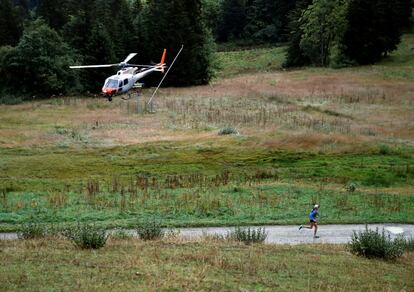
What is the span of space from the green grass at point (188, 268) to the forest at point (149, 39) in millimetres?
65454

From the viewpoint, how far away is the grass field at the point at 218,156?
92.8ft

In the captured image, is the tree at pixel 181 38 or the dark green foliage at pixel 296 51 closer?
the tree at pixel 181 38

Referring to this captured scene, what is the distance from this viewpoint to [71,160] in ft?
137

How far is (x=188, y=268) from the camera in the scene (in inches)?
551

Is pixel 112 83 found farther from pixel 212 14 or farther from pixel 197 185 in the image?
pixel 212 14

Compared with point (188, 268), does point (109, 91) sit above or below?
above

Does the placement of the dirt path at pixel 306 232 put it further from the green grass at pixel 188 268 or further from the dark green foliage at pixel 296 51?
the dark green foliage at pixel 296 51

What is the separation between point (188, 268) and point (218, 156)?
29738mm

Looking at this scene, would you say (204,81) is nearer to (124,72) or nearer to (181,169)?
(124,72)

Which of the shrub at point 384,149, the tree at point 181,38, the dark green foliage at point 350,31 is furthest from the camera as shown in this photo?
the dark green foliage at point 350,31

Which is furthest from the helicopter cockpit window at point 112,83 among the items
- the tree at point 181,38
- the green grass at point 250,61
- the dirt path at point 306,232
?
the green grass at point 250,61

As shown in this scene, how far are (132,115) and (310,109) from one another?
20.7 metres

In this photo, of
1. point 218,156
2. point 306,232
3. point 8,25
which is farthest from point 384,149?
point 8,25

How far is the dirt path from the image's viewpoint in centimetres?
2292
